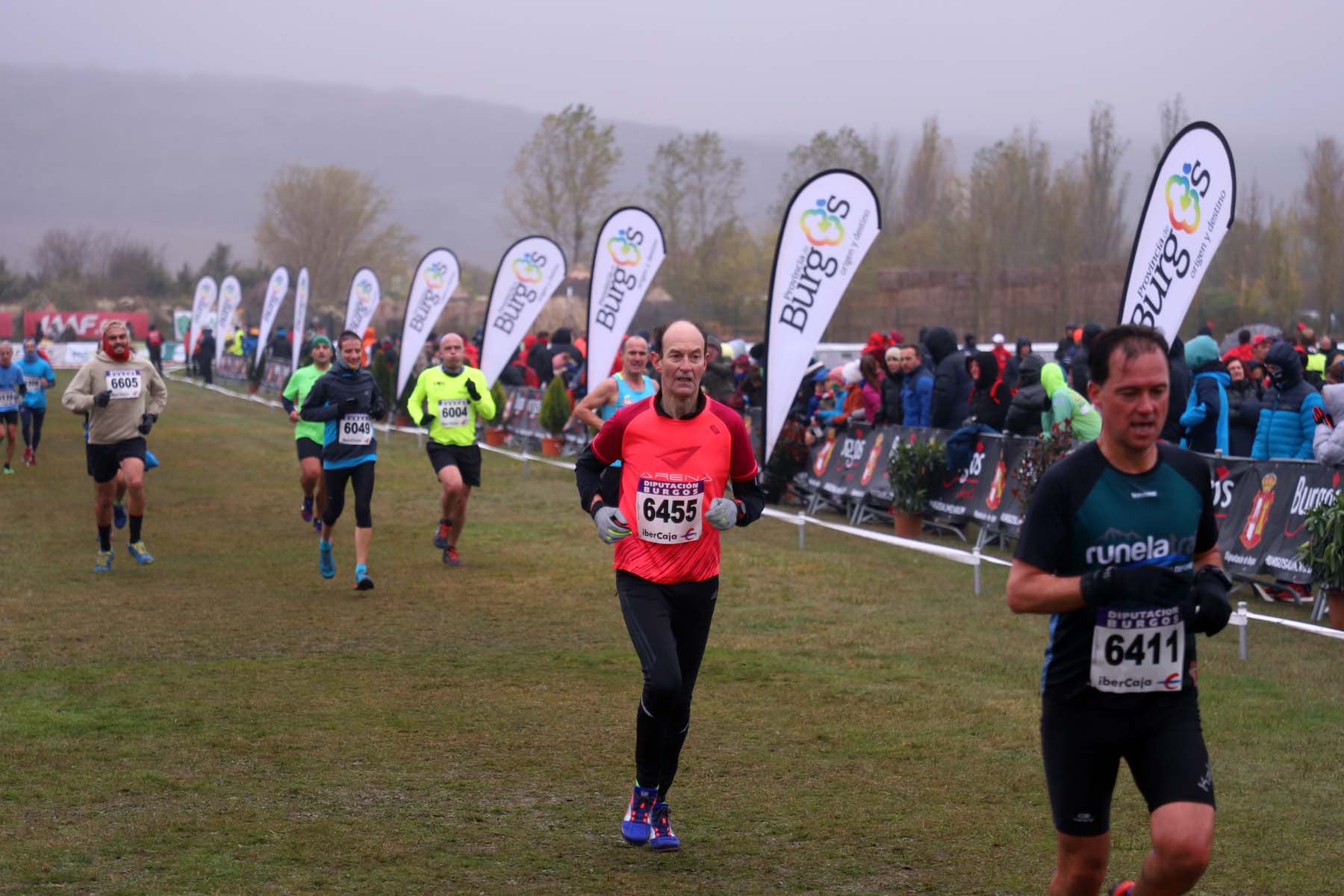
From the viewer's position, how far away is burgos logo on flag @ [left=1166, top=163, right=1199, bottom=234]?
1226 cm

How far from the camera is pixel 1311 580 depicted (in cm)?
1106

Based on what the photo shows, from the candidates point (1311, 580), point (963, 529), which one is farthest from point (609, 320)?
point (1311, 580)

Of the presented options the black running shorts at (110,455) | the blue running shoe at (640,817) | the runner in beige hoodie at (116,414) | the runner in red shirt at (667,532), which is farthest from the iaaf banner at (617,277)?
the blue running shoe at (640,817)

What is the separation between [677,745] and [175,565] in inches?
374

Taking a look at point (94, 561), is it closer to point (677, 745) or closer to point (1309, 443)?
point (677, 745)

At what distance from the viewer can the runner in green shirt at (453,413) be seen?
1381 cm

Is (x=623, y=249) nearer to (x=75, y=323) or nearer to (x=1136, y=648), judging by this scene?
(x=1136, y=648)

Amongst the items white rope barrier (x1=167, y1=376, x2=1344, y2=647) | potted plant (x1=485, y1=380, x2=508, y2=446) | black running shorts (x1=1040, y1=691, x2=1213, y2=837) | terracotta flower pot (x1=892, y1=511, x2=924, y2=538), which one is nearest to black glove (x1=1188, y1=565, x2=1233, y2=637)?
black running shorts (x1=1040, y1=691, x2=1213, y2=837)

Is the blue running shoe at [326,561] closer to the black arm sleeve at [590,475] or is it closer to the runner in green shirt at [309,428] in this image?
the runner in green shirt at [309,428]

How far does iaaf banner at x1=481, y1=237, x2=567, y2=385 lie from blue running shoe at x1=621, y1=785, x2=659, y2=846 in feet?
64.8

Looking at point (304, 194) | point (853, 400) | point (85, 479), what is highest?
point (304, 194)

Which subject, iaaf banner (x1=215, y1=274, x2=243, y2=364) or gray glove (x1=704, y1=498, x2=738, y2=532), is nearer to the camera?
gray glove (x1=704, y1=498, x2=738, y2=532)

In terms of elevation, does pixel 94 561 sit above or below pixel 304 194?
below

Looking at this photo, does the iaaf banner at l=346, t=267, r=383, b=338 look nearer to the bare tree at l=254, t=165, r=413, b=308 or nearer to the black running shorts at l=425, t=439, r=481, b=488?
the black running shorts at l=425, t=439, r=481, b=488
